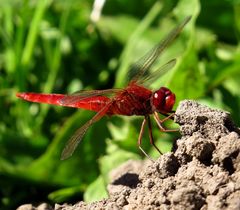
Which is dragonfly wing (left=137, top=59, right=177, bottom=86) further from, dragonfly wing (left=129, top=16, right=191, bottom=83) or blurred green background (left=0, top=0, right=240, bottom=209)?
blurred green background (left=0, top=0, right=240, bottom=209)

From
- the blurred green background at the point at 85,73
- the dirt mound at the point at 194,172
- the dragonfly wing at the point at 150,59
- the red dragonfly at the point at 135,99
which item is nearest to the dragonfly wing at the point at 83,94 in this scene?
the red dragonfly at the point at 135,99

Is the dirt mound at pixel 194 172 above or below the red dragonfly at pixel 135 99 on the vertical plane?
below

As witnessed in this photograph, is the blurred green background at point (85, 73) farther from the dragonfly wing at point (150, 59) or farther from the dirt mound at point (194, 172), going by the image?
the dirt mound at point (194, 172)

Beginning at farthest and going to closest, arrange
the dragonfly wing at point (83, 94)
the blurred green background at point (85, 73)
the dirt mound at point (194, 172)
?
the blurred green background at point (85, 73)
the dragonfly wing at point (83, 94)
the dirt mound at point (194, 172)

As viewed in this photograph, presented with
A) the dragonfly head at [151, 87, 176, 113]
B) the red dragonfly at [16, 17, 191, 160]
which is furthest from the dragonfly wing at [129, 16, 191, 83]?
the dragonfly head at [151, 87, 176, 113]

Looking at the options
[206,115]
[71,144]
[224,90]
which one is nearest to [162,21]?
[224,90]

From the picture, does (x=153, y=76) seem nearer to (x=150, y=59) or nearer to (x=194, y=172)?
(x=150, y=59)

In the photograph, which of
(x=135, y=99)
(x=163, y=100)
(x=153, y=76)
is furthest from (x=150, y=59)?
(x=163, y=100)
